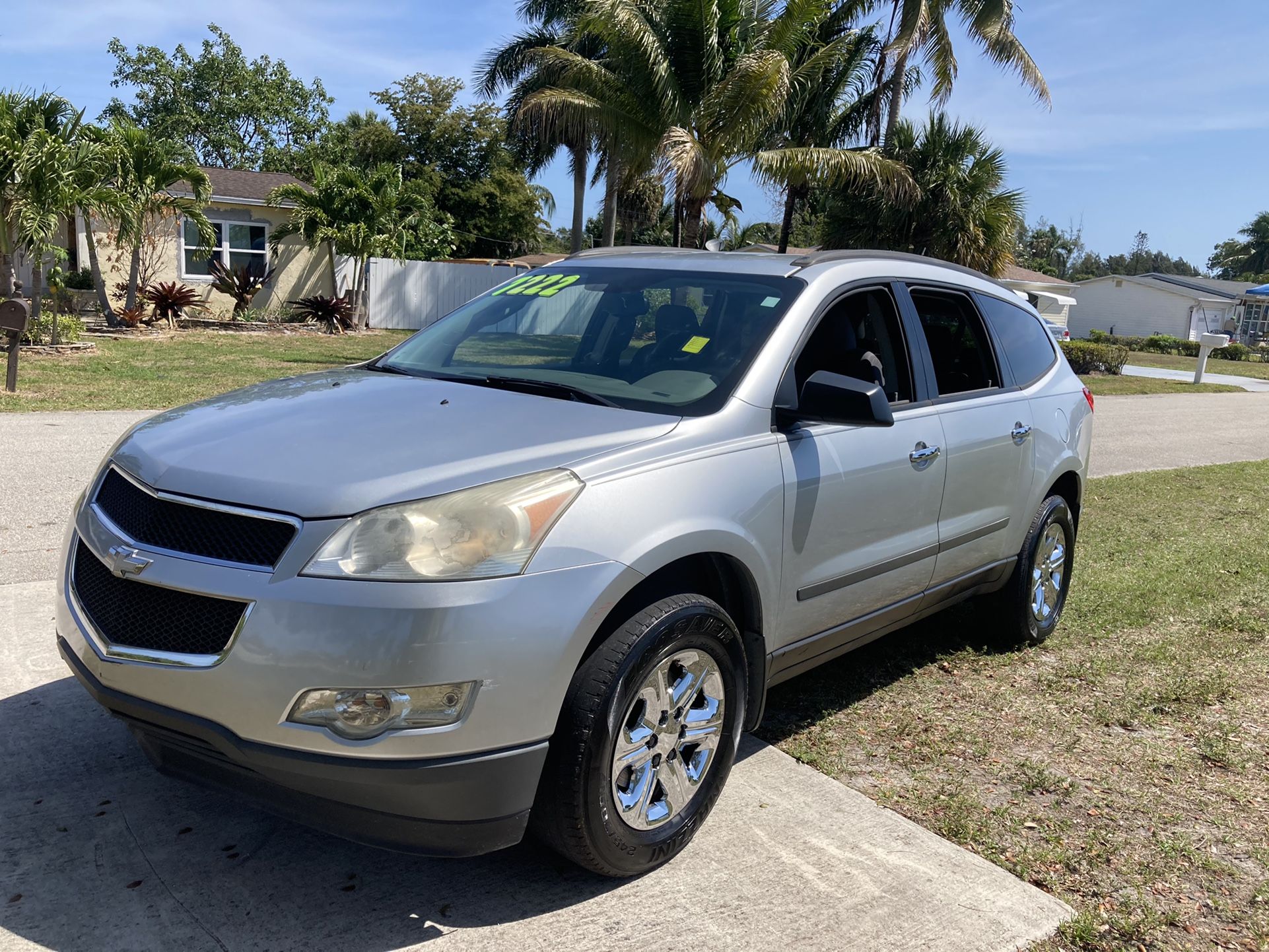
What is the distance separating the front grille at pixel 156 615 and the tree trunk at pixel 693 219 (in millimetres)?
17656

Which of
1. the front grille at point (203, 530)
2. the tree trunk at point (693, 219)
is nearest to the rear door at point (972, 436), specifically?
the front grille at point (203, 530)

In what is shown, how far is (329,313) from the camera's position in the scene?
83.9ft

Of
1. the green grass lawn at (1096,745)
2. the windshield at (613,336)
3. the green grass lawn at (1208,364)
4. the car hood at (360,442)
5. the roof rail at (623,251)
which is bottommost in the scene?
the green grass lawn at (1096,745)

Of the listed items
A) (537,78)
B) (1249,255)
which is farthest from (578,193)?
(1249,255)

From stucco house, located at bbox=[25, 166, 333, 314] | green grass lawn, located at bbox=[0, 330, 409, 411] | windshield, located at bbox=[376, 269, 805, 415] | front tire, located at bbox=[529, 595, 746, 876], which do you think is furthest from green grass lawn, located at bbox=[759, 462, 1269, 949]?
stucco house, located at bbox=[25, 166, 333, 314]

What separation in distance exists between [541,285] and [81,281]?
23425 millimetres

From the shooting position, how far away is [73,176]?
18.0 meters

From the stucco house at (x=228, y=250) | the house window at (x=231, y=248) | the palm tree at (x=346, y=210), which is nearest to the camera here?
the stucco house at (x=228, y=250)

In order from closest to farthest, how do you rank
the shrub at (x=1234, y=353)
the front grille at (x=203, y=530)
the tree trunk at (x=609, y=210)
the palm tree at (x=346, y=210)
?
the front grille at (x=203, y=530), the palm tree at (x=346, y=210), the tree trunk at (x=609, y=210), the shrub at (x=1234, y=353)

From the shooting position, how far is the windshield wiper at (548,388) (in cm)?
351

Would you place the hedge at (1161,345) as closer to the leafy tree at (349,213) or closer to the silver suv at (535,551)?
the leafy tree at (349,213)

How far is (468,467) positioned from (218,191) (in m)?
27.1

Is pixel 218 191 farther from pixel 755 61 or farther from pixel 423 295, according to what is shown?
pixel 755 61

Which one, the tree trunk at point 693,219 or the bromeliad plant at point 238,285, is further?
the bromeliad plant at point 238,285
